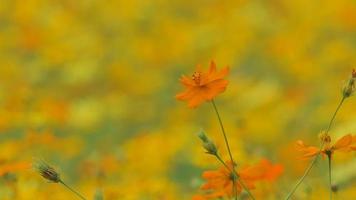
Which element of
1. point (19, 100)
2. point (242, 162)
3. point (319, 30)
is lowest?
point (242, 162)

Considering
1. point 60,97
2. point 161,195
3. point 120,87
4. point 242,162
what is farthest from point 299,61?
point 161,195

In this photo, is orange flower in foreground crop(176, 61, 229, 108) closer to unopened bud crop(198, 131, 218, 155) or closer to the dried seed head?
unopened bud crop(198, 131, 218, 155)

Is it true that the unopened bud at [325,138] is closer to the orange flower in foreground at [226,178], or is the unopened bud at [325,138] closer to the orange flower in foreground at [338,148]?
the orange flower in foreground at [338,148]

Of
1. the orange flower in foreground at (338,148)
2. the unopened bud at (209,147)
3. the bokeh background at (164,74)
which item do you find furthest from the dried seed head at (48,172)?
the bokeh background at (164,74)

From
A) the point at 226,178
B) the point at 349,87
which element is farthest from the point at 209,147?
the point at 349,87

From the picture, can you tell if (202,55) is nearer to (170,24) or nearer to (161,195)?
(170,24)

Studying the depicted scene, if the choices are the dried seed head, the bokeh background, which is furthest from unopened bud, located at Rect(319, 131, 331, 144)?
the bokeh background

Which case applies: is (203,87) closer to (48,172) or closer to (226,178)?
(226,178)
